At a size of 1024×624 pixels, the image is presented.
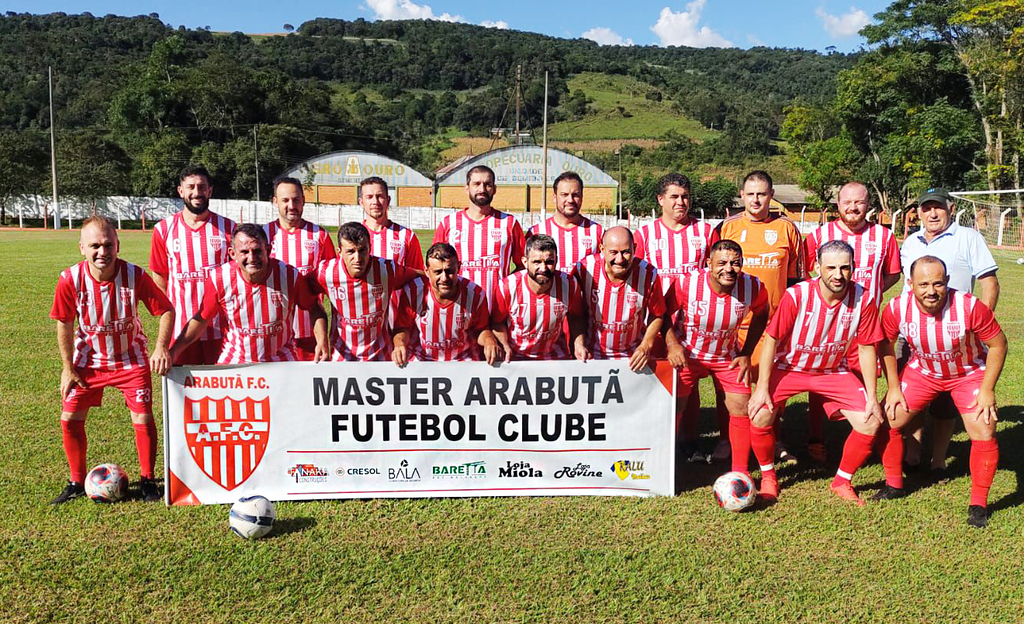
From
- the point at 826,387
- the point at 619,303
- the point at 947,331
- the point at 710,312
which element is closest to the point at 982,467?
the point at 947,331

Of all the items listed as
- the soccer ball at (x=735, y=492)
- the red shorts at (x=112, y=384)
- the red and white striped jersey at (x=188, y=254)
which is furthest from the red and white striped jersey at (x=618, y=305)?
the red shorts at (x=112, y=384)

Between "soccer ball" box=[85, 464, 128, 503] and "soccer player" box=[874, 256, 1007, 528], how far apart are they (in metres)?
4.97

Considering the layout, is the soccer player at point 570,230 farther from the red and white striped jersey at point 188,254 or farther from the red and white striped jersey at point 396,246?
the red and white striped jersey at point 188,254

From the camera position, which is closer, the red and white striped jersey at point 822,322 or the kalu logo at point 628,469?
the red and white striped jersey at point 822,322

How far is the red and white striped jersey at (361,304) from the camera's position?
502cm

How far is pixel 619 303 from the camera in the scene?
5.12 meters

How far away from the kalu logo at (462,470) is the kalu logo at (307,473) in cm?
73

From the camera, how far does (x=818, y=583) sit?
3.90 meters

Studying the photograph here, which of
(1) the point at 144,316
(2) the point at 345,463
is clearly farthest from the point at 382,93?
(2) the point at 345,463

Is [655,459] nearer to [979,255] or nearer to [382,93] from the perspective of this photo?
[979,255]

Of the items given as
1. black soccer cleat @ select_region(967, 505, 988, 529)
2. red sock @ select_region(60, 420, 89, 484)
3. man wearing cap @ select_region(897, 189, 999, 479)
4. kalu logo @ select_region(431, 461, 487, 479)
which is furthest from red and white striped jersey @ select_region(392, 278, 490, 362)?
black soccer cleat @ select_region(967, 505, 988, 529)

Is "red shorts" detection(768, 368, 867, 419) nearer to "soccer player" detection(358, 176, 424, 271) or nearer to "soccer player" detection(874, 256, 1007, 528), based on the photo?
"soccer player" detection(874, 256, 1007, 528)

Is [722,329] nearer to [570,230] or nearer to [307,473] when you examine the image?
[570,230]

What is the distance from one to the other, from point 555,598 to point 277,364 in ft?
7.47
